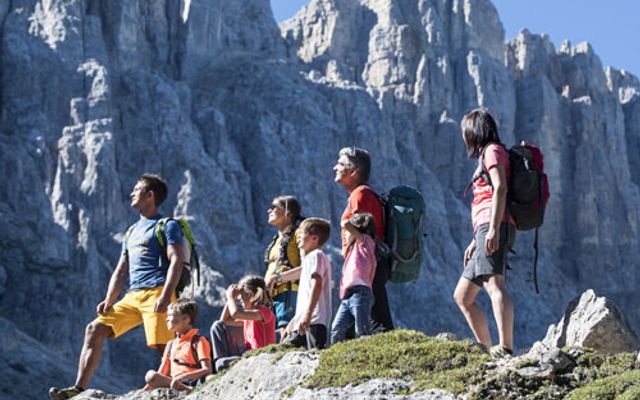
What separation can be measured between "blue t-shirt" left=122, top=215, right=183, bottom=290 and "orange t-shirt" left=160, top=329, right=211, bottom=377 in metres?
0.81

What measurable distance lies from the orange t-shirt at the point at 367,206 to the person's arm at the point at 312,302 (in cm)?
85

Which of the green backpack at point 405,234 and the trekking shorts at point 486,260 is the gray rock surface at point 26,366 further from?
the trekking shorts at point 486,260

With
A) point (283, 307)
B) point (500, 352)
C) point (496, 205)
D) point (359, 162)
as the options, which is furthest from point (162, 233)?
point (500, 352)

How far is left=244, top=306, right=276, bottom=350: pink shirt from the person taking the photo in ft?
45.9

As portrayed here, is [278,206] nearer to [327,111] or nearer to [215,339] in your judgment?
[215,339]

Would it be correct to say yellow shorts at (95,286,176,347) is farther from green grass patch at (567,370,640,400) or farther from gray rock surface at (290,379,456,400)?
green grass patch at (567,370,640,400)

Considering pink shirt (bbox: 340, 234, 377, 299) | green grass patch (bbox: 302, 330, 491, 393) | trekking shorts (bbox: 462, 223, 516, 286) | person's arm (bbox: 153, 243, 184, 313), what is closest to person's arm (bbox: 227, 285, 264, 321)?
person's arm (bbox: 153, 243, 184, 313)

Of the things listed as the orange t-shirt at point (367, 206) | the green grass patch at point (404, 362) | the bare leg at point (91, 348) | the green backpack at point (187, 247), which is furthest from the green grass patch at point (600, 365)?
the bare leg at point (91, 348)

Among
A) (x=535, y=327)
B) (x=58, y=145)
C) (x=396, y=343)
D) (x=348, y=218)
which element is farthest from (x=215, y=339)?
(x=535, y=327)

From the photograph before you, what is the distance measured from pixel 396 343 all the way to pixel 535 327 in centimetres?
9772

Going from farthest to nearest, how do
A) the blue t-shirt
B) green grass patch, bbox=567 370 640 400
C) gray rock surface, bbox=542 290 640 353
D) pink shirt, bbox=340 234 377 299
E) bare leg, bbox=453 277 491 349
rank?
the blue t-shirt, pink shirt, bbox=340 234 377 299, bare leg, bbox=453 277 491 349, gray rock surface, bbox=542 290 640 353, green grass patch, bbox=567 370 640 400

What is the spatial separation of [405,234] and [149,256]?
2.81m

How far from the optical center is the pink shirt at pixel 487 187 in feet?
39.5

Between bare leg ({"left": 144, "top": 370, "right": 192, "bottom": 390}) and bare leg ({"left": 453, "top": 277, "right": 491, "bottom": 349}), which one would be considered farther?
bare leg ({"left": 144, "top": 370, "right": 192, "bottom": 390})
